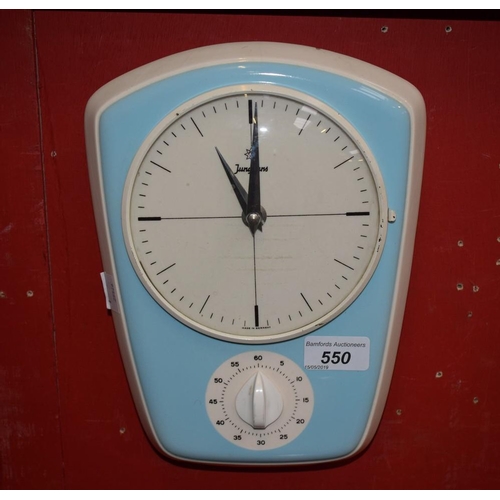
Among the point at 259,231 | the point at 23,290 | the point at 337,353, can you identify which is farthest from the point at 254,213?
the point at 23,290

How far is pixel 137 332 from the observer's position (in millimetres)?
769

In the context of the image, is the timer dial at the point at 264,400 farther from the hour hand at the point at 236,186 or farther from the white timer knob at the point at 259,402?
the hour hand at the point at 236,186

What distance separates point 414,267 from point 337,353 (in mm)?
186

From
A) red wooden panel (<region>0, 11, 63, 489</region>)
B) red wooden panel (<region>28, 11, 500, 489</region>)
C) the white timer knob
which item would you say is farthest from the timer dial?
red wooden panel (<region>0, 11, 63, 489</region>)

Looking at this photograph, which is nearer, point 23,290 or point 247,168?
point 247,168

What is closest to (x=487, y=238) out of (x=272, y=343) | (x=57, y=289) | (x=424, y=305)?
(x=424, y=305)

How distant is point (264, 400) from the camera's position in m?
0.74

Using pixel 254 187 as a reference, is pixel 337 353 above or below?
below

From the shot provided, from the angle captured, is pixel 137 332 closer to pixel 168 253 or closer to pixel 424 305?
pixel 168 253

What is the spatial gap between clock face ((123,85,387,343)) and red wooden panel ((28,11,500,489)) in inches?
5.8

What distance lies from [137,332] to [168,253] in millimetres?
123

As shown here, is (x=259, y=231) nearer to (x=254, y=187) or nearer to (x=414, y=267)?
(x=254, y=187)

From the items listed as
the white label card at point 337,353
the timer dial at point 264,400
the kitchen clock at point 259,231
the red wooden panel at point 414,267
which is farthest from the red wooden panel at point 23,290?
the white label card at point 337,353

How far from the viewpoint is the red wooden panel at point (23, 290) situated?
0.81 m
